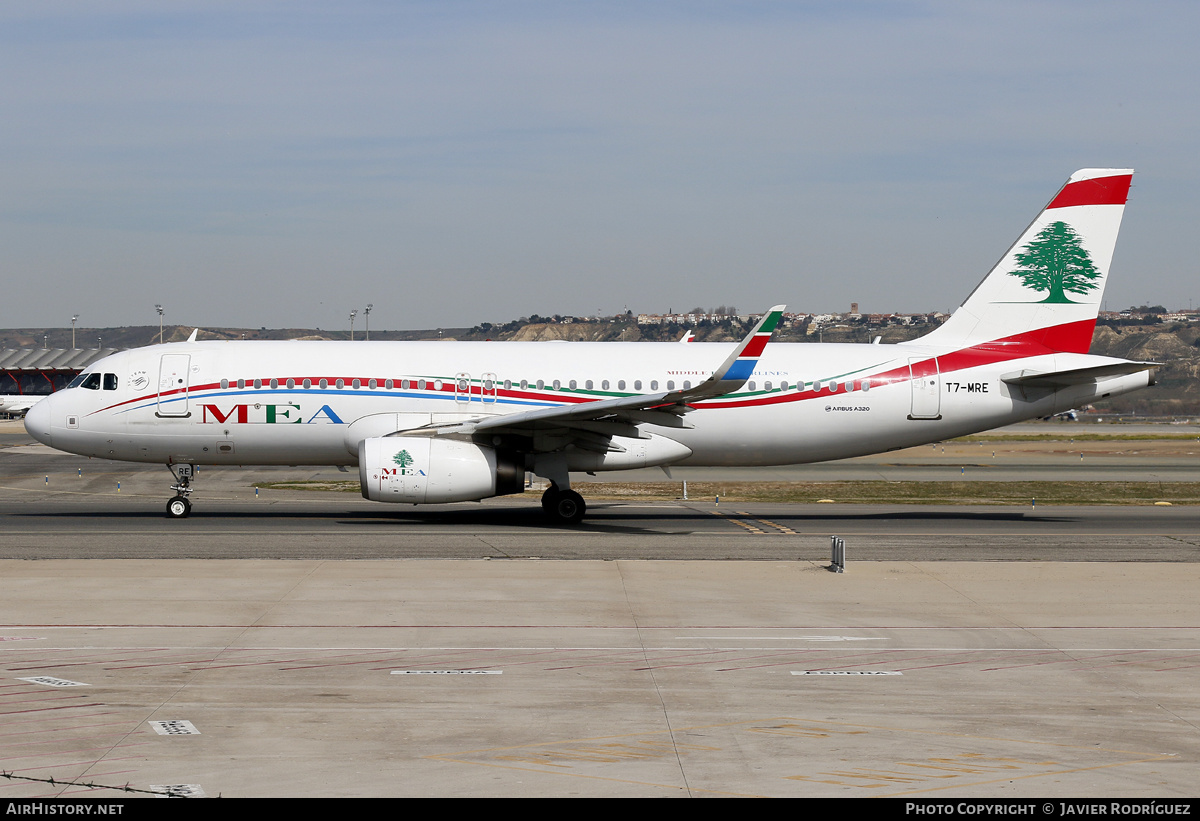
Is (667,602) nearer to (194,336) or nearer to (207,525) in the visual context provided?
(207,525)

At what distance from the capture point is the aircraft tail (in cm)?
2861

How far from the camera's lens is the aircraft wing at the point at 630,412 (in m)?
23.8

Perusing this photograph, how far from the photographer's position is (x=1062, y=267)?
28.7 meters

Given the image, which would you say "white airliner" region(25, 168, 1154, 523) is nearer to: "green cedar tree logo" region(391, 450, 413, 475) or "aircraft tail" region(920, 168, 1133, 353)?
"aircraft tail" region(920, 168, 1133, 353)

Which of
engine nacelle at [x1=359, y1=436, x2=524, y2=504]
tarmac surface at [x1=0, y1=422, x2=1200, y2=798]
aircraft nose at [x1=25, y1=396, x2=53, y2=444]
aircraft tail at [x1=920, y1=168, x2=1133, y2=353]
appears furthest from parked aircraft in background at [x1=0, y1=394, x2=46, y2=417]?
aircraft tail at [x1=920, y1=168, x2=1133, y2=353]

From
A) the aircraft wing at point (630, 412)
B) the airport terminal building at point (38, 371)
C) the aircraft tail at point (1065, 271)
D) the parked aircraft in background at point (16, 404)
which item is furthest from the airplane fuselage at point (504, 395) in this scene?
the airport terminal building at point (38, 371)

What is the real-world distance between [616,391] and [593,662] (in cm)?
1546

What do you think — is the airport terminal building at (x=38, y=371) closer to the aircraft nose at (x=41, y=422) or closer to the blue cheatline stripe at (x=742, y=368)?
the aircraft nose at (x=41, y=422)

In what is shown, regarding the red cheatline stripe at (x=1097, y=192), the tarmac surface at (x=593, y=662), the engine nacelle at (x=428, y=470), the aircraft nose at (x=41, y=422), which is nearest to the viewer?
the tarmac surface at (x=593, y=662)

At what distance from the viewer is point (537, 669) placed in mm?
12281

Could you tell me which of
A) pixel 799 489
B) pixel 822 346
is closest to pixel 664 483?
pixel 799 489

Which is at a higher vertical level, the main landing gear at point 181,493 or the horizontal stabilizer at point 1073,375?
the horizontal stabilizer at point 1073,375

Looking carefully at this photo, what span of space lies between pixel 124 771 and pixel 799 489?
3111 cm

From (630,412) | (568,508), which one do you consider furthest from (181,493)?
(630,412)
